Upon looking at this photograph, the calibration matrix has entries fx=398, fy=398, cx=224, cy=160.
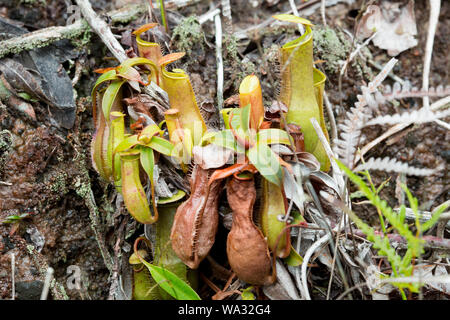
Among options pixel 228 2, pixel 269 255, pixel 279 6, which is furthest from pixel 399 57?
pixel 269 255

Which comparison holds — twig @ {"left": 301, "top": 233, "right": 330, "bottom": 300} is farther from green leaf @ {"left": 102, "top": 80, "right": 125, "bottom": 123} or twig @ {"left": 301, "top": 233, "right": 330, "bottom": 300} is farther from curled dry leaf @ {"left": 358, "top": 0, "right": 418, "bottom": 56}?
curled dry leaf @ {"left": 358, "top": 0, "right": 418, "bottom": 56}

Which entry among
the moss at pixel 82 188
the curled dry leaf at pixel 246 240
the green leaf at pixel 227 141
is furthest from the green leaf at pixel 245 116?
the moss at pixel 82 188

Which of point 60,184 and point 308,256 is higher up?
point 60,184

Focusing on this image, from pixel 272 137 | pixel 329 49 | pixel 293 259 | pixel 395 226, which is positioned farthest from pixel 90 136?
pixel 395 226

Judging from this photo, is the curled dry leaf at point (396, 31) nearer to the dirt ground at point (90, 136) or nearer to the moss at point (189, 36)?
the dirt ground at point (90, 136)

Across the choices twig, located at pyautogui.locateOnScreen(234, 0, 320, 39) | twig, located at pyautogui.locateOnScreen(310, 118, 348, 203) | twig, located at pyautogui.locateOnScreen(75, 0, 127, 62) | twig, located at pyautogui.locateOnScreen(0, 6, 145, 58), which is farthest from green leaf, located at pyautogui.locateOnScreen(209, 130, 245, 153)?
twig, located at pyautogui.locateOnScreen(0, 6, 145, 58)

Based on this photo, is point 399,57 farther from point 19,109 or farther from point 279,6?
point 19,109

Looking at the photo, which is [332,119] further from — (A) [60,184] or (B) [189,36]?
(A) [60,184]
